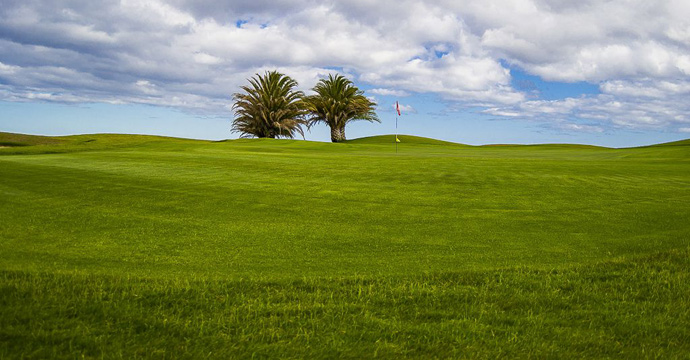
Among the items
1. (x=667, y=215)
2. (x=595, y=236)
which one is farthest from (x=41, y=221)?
(x=667, y=215)

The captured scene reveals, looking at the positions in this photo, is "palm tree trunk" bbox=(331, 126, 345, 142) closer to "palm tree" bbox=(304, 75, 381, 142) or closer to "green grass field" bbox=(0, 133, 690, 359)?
"palm tree" bbox=(304, 75, 381, 142)

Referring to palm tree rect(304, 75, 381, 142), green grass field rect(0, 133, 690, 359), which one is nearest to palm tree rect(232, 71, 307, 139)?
palm tree rect(304, 75, 381, 142)

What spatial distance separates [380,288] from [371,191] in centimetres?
852

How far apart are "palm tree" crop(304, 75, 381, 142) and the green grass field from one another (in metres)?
59.1

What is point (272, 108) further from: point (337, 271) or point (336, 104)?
point (337, 271)

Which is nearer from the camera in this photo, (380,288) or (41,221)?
(380,288)

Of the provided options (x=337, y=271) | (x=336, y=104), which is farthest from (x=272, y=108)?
(x=337, y=271)

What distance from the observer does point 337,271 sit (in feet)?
23.5

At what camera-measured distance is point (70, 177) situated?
16.1 meters

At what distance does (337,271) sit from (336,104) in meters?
67.3

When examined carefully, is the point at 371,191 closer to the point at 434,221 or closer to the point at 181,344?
the point at 434,221

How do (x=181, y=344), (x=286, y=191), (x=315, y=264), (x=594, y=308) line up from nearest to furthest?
(x=181, y=344), (x=594, y=308), (x=315, y=264), (x=286, y=191)

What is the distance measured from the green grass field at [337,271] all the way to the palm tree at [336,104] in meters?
59.1

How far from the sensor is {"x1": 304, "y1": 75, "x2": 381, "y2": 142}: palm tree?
73.6 m
